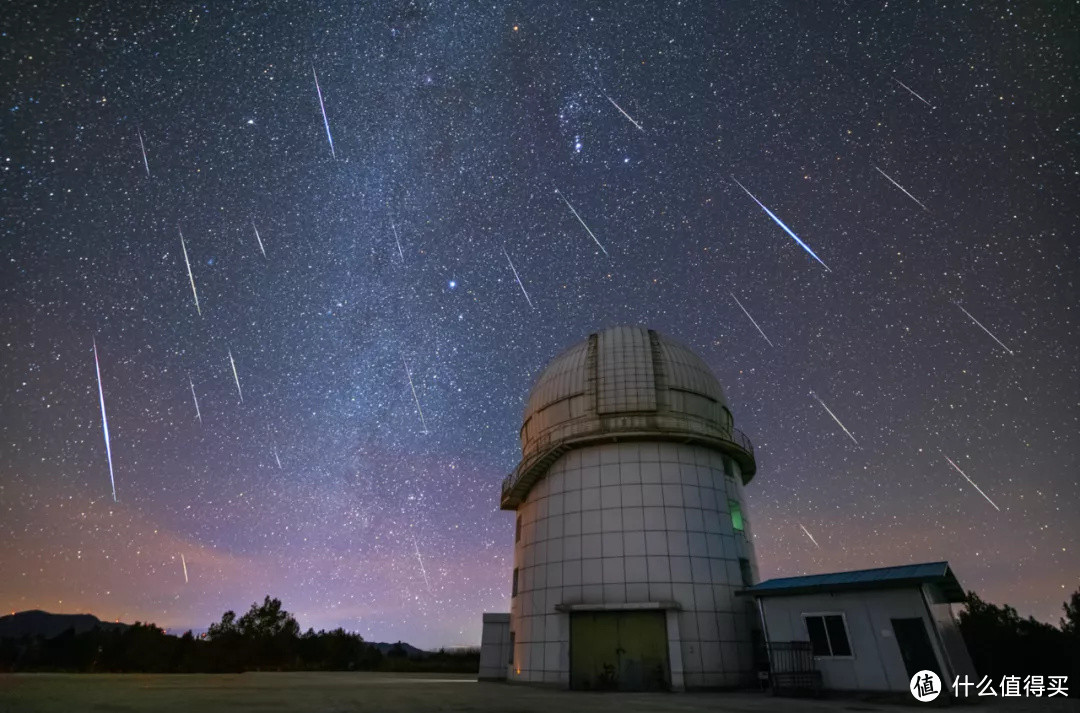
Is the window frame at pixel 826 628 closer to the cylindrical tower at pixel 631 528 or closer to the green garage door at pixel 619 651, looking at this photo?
the cylindrical tower at pixel 631 528

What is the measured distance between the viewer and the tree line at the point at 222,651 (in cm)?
4894

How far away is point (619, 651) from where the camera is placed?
2098 centimetres

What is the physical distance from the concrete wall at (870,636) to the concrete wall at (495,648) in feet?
51.3

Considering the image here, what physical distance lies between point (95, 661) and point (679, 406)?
61167 millimetres

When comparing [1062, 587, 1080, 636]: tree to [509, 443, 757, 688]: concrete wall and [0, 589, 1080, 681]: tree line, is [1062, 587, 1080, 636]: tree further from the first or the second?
[509, 443, 757, 688]: concrete wall

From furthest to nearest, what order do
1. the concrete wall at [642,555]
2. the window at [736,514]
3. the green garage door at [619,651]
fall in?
1. the window at [736,514]
2. the concrete wall at [642,555]
3. the green garage door at [619,651]

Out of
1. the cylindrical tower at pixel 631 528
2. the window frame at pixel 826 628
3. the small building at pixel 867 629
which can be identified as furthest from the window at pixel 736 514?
the window frame at pixel 826 628

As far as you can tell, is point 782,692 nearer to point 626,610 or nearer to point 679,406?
point 626,610

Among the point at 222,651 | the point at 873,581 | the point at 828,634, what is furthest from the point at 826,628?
the point at 222,651

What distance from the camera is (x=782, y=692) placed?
58.0 ft

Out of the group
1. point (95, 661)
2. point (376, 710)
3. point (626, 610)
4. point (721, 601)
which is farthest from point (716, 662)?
point (95, 661)

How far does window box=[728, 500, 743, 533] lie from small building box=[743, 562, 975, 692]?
193 inches

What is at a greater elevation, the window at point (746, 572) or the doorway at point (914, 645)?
the window at point (746, 572)

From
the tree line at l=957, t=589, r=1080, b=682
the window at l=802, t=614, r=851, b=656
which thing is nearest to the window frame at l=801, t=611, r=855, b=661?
the window at l=802, t=614, r=851, b=656
